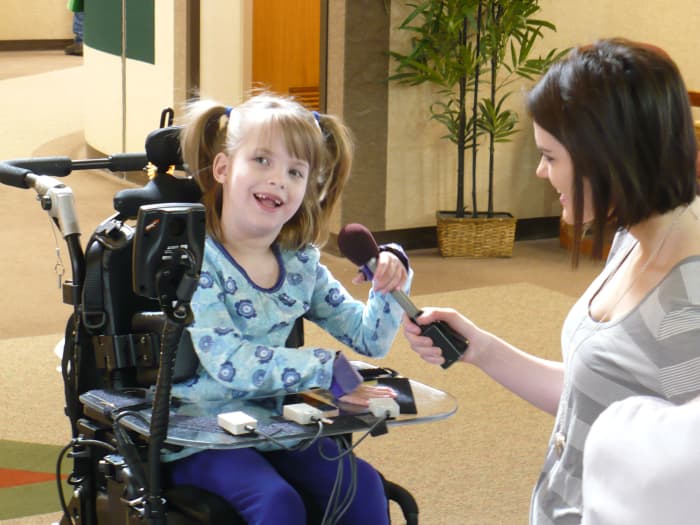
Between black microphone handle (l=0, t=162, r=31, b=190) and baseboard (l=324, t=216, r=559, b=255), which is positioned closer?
black microphone handle (l=0, t=162, r=31, b=190)

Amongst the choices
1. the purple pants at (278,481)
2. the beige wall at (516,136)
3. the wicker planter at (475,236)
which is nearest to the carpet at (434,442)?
the purple pants at (278,481)

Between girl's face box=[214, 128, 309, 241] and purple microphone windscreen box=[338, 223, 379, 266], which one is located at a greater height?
girl's face box=[214, 128, 309, 241]

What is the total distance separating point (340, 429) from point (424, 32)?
11.9 feet

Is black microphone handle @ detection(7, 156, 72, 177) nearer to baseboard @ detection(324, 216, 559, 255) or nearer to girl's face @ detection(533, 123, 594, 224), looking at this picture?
girl's face @ detection(533, 123, 594, 224)

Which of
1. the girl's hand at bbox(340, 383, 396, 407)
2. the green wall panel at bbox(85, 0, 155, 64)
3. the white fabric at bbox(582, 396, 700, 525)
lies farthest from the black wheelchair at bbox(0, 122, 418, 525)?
the green wall panel at bbox(85, 0, 155, 64)

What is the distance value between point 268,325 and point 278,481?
1.03 ft

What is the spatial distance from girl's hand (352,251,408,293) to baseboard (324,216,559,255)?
306 centimetres

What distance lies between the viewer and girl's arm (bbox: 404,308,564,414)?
1517 mm

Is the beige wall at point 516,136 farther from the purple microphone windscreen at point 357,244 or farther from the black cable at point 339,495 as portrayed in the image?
the black cable at point 339,495

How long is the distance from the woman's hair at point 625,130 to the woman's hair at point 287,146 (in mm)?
732

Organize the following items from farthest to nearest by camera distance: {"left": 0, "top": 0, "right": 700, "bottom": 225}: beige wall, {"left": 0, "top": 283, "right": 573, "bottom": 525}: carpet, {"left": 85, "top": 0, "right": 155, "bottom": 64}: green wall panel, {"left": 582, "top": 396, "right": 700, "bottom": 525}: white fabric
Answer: {"left": 85, "top": 0, "right": 155, "bottom": 64}: green wall panel, {"left": 0, "top": 0, "right": 700, "bottom": 225}: beige wall, {"left": 0, "top": 283, "right": 573, "bottom": 525}: carpet, {"left": 582, "top": 396, "right": 700, "bottom": 525}: white fabric

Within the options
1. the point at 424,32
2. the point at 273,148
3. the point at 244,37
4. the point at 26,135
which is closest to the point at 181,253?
the point at 273,148

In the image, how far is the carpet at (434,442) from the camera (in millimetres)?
2605

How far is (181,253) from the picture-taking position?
129 centimetres
